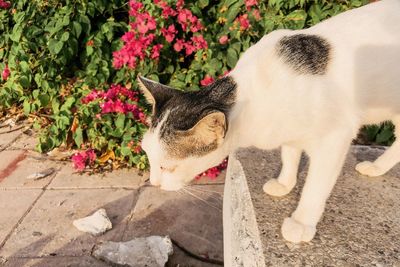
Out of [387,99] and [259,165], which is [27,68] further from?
[387,99]

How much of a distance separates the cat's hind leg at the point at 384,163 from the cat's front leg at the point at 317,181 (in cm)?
73

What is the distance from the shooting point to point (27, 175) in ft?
12.1

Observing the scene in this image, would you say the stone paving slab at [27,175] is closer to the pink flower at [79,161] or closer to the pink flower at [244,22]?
the pink flower at [79,161]

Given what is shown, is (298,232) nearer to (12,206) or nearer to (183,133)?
(183,133)

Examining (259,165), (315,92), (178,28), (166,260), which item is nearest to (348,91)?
(315,92)

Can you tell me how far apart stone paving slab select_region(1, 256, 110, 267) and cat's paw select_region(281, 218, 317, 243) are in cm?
132

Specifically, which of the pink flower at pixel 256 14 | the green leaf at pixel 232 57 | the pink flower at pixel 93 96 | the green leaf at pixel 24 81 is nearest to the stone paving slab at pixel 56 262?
the pink flower at pixel 93 96

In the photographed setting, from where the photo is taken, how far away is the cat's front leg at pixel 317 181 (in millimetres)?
1832

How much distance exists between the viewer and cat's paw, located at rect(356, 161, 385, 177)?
2492mm

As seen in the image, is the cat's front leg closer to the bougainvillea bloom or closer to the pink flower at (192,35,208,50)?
the pink flower at (192,35,208,50)

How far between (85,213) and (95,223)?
0.79 ft

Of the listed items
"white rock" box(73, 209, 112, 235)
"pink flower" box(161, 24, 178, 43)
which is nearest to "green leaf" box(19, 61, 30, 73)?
"pink flower" box(161, 24, 178, 43)

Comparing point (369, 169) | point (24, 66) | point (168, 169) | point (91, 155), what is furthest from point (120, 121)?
point (369, 169)

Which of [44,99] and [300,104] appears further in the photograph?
[44,99]
